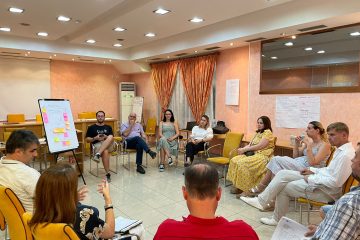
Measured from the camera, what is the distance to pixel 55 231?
1.18 m

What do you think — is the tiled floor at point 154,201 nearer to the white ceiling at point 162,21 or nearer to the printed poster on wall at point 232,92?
the printed poster on wall at point 232,92

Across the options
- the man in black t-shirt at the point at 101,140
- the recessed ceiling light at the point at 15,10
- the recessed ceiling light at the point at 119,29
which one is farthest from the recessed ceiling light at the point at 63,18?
the man in black t-shirt at the point at 101,140

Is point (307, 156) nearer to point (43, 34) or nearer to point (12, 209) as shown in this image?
point (12, 209)

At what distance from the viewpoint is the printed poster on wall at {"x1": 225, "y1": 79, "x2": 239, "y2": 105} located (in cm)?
599

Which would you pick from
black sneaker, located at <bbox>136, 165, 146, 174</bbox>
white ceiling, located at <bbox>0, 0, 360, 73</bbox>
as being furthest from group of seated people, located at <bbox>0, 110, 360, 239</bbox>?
white ceiling, located at <bbox>0, 0, 360, 73</bbox>

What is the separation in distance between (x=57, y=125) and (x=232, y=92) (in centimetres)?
365

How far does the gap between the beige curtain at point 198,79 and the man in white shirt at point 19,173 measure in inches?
191

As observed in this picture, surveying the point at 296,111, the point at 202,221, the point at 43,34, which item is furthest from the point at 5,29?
the point at 202,221

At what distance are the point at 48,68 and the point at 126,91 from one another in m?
2.38

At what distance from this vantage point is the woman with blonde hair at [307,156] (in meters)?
A: 3.26

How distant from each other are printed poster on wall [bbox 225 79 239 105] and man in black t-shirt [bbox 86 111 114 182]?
2.69m

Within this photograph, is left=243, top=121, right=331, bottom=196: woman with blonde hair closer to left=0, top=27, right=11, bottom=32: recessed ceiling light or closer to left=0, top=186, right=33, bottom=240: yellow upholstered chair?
left=0, top=186, right=33, bottom=240: yellow upholstered chair

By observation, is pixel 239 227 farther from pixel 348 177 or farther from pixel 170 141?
pixel 170 141

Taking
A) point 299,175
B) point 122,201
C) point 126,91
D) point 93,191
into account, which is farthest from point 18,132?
point 126,91
